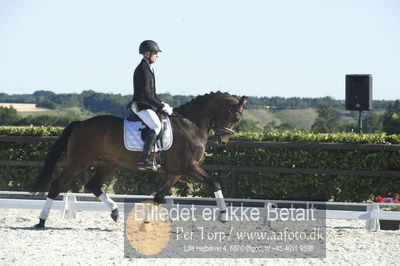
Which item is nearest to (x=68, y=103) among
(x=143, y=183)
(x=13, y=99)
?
(x=13, y=99)

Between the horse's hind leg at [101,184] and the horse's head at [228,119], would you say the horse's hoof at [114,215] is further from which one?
the horse's head at [228,119]

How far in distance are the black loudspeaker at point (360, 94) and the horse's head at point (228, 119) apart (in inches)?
194

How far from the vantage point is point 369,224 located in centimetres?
874

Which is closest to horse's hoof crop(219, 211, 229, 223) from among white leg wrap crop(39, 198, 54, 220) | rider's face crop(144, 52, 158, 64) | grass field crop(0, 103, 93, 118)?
rider's face crop(144, 52, 158, 64)

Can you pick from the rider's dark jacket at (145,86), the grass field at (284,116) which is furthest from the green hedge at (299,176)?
the grass field at (284,116)

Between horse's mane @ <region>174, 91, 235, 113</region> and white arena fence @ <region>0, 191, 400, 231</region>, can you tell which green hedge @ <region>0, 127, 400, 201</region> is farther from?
horse's mane @ <region>174, 91, 235, 113</region>

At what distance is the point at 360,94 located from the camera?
504 inches

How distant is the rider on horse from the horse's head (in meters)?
0.72

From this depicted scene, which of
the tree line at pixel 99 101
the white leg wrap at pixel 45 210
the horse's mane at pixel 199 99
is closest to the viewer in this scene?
the white leg wrap at pixel 45 210

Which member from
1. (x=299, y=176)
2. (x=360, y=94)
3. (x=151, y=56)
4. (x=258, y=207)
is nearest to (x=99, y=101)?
(x=360, y=94)

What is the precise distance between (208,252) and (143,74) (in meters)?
2.36

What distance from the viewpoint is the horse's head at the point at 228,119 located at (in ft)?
27.5

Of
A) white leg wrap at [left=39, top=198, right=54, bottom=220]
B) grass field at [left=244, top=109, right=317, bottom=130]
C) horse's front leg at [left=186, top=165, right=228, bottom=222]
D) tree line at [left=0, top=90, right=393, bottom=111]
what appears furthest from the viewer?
grass field at [left=244, top=109, right=317, bottom=130]

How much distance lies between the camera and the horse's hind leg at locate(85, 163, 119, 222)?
8.37 meters
